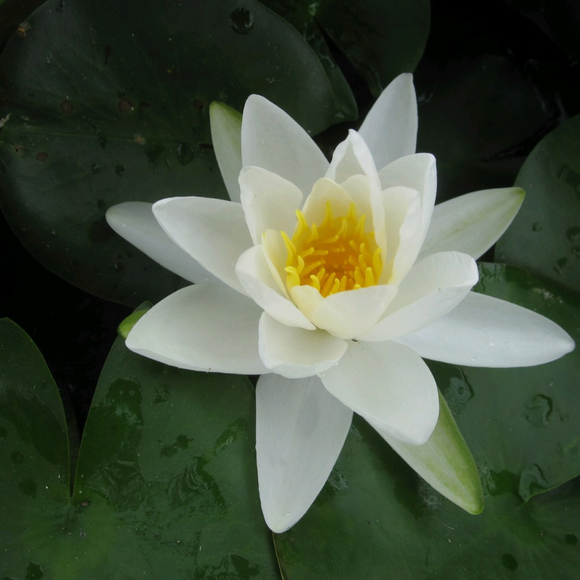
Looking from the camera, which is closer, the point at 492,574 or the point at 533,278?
the point at 492,574

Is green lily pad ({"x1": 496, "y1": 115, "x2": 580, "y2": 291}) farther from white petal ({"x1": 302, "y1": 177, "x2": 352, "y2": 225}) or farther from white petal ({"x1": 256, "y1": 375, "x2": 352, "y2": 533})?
white petal ({"x1": 256, "y1": 375, "x2": 352, "y2": 533})

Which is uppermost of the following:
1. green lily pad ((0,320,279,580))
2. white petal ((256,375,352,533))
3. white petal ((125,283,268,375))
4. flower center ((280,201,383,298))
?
flower center ((280,201,383,298))

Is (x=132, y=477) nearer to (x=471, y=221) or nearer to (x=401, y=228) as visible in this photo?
(x=401, y=228)

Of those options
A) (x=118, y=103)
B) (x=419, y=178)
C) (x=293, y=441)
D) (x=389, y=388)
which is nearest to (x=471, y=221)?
(x=419, y=178)

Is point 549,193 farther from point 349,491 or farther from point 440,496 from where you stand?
point 349,491

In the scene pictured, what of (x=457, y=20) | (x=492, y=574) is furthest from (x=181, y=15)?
(x=492, y=574)

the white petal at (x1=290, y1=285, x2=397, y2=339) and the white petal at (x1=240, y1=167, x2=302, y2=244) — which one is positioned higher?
the white petal at (x1=240, y1=167, x2=302, y2=244)

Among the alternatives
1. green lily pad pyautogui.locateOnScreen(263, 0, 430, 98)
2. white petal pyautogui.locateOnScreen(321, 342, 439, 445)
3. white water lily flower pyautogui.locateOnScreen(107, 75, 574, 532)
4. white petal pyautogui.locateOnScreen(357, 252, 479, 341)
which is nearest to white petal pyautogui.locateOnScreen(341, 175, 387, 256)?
white water lily flower pyautogui.locateOnScreen(107, 75, 574, 532)
